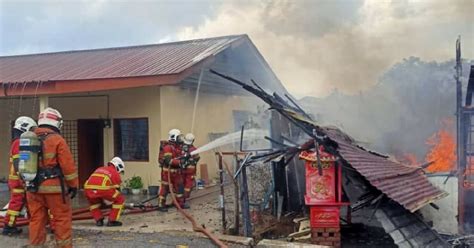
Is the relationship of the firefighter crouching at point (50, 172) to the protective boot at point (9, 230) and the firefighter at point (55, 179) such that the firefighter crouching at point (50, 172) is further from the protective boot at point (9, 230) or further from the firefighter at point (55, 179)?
the protective boot at point (9, 230)

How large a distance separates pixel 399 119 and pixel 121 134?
28.1ft

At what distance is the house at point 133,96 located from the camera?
395 inches

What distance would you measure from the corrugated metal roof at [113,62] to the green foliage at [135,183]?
2657mm

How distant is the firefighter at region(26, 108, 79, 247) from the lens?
209 inches

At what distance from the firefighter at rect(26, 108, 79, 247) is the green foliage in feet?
17.9

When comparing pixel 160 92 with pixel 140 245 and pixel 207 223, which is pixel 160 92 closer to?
pixel 207 223

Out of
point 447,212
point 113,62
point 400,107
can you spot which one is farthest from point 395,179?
point 400,107

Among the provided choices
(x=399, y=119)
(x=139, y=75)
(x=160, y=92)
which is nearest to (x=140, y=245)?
(x=139, y=75)

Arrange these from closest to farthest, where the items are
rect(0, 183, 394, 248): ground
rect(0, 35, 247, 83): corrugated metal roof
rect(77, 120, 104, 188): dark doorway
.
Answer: rect(0, 183, 394, 248): ground → rect(0, 35, 247, 83): corrugated metal roof → rect(77, 120, 104, 188): dark doorway

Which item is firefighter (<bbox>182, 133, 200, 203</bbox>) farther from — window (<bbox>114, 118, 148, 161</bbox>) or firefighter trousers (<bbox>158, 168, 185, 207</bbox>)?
window (<bbox>114, 118, 148, 161</bbox>)

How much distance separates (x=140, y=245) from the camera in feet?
19.5

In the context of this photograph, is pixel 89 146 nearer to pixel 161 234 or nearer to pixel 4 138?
pixel 4 138

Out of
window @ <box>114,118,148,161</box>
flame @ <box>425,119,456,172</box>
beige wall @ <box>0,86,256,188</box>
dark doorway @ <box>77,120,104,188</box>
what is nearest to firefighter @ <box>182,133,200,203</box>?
beige wall @ <box>0,86,256,188</box>

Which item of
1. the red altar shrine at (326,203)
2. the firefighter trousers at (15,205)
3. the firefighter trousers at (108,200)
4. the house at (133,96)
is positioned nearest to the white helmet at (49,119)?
the firefighter trousers at (15,205)
